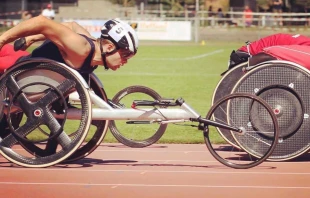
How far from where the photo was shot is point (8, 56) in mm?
11148

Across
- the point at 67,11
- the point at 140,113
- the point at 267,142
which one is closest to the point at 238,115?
the point at 267,142

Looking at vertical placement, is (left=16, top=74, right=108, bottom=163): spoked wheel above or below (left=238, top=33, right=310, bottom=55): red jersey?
below

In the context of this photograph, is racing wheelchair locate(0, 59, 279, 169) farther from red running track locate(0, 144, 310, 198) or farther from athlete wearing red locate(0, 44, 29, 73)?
athlete wearing red locate(0, 44, 29, 73)

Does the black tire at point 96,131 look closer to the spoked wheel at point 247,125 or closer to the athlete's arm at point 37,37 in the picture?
the athlete's arm at point 37,37

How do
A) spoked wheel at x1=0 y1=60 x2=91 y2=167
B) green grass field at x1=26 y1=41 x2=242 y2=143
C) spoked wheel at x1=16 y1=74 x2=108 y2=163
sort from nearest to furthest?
spoked wheel at x1=0 y1=60 x2=91 y2=167
spoked wheel at x1=16 y1=74 x2=108 y2=163
green grass field at x1=26 y1=41 x2=242 y2=143

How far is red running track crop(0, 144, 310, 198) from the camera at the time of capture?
8.23m

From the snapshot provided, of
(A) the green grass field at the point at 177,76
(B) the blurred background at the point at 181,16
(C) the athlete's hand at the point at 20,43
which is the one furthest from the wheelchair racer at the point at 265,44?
(B) the blurred background at the point at 181,16

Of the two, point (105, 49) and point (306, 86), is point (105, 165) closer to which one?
point (105, 49)

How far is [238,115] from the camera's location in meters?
9.93

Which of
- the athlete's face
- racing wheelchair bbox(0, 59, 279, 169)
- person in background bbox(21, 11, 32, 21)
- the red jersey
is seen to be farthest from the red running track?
person in background bbox(21, 11, 32, 21)

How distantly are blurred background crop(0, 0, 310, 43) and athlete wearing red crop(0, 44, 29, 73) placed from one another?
3730 cm

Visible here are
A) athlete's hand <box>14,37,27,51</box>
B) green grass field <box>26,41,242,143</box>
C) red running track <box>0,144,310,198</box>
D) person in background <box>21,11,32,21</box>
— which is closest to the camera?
red running track <box>0,144,310,198</box>

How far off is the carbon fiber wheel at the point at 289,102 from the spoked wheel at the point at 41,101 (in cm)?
202

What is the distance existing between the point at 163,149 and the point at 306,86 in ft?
7.74
